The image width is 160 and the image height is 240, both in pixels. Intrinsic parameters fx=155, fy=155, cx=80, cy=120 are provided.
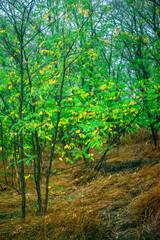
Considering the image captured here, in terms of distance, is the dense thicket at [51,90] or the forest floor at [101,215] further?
the dense thicket at [51,90]

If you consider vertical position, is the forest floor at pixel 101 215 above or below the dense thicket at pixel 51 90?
below

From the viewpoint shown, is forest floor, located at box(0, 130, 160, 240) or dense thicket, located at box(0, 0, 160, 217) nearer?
forest floor, located at box(0, 130, 160, 240)

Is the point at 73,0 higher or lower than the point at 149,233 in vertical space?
higher

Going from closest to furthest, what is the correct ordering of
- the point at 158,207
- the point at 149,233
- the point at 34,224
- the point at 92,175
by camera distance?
the point at 149,233, the point at 158,207, the point at 34,224, the point at 92,175

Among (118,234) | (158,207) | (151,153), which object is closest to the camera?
(118,234)

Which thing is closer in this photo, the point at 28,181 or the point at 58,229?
the point at 58,229

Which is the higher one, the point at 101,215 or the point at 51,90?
the point at 51,90

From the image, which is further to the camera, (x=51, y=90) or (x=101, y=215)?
(x=51, y=90)

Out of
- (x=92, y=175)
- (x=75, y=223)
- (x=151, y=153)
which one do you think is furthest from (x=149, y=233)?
(x=151, y=153)

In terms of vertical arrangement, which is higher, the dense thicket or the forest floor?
the dense thicket

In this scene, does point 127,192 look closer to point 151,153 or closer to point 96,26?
point 151,153

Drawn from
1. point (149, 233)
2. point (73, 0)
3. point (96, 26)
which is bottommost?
point (149, 233)

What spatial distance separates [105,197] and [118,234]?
964mm

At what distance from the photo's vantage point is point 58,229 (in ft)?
7.96
